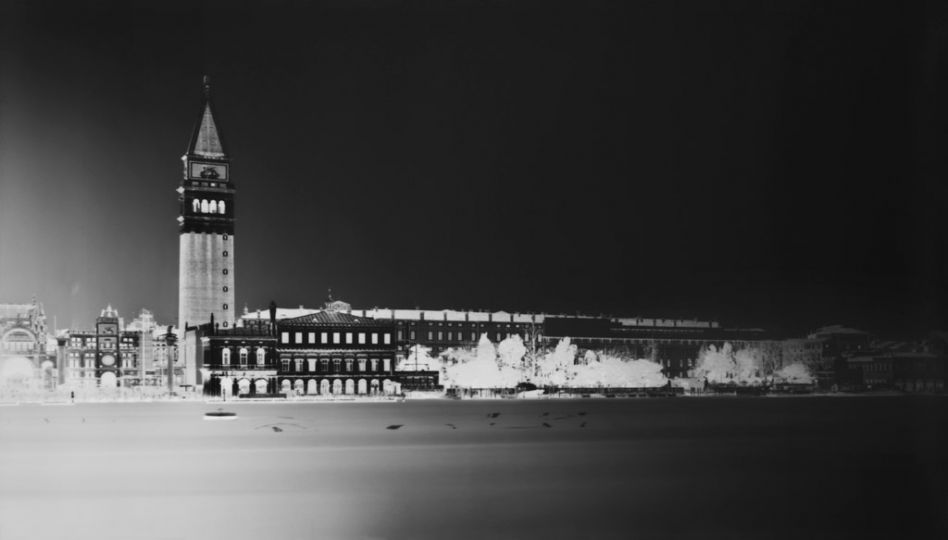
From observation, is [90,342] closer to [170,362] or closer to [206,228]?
[170,362]

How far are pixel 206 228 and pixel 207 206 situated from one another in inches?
44.4

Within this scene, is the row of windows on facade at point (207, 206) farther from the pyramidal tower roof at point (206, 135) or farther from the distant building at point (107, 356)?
the distant building at point (107, 356)

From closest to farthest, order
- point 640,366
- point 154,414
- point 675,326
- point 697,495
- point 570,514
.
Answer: point 570,514, point 697,495, point 154,414, point 640,366, point 675,326

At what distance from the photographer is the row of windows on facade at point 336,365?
169 ft

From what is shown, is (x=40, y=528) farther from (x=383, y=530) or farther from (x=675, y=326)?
(x=675, y=326)

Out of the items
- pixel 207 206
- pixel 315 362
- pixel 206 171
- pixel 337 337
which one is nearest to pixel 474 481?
pixel 315 362

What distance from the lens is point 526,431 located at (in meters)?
28.6

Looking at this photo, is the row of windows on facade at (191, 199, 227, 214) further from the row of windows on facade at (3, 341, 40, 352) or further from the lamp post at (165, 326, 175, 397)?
the row of windows on facade at (3, 341, 40, 352)

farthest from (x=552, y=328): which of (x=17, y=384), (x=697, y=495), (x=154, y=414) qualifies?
(x=697, y=495)

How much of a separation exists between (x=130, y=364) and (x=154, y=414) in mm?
25289

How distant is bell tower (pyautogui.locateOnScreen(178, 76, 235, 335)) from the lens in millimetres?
53094

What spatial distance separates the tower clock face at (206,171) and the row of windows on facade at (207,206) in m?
1.04

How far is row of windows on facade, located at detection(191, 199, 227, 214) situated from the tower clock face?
1039 mm

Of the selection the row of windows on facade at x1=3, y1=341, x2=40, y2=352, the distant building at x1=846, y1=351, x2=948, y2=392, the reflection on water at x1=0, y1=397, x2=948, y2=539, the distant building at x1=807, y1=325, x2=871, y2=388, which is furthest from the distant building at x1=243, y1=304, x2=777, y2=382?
the reflection on water at x1=0, y1=397, x2=948, y2=539
